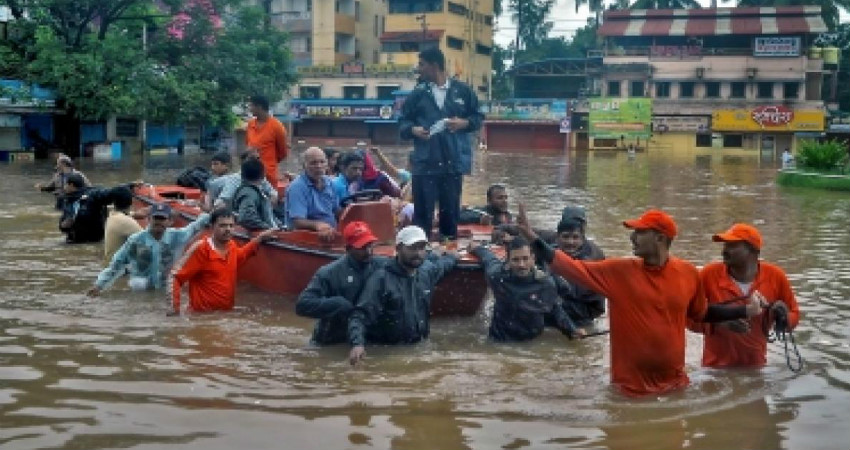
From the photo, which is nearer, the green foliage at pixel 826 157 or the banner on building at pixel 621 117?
the green foliage at pixel 826 157

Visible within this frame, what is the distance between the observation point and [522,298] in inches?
271

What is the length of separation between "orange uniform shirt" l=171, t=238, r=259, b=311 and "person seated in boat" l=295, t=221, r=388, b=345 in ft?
4.92

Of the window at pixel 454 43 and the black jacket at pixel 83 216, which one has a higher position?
the window at pixel 454 43

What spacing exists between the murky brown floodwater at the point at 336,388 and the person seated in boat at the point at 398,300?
0.46ft

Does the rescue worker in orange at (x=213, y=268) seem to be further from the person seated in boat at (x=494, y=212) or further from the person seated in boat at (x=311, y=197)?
the person seated in boat at (x=494, y=212)

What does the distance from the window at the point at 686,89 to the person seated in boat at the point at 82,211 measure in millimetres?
46973

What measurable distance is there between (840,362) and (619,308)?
261 cm

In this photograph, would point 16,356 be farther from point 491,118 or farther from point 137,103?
point 491,118

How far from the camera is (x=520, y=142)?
194ft

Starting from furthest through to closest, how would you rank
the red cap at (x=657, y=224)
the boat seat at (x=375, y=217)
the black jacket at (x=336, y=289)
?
the boat seat at (x=375, y=217), the black jacket at (x=336, y=289), the red cap at (x=657, y=224)

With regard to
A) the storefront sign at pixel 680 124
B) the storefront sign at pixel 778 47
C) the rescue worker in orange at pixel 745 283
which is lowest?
the rescue worker in orange at pixel 745 283

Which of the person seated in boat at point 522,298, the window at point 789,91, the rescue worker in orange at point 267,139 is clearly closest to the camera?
the person seated in boat at point 522,298

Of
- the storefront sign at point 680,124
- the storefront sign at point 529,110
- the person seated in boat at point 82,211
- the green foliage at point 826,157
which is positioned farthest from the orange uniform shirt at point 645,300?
the storefront sign at point 529,110

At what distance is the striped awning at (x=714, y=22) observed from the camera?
53594 millimetres
